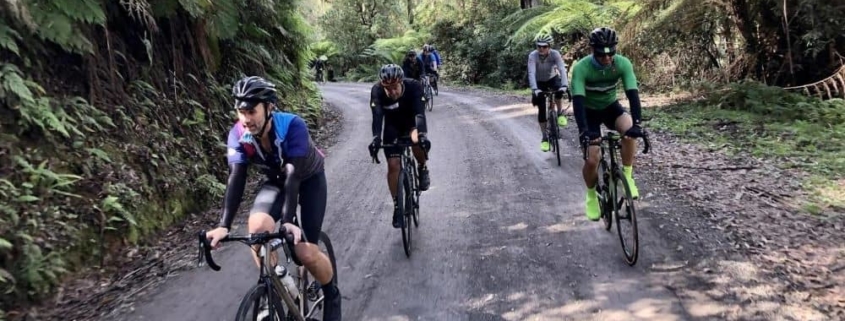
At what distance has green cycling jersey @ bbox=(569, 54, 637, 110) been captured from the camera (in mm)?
5801

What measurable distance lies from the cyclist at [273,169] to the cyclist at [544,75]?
683cm

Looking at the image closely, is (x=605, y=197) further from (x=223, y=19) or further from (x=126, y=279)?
(x=223, y=19)

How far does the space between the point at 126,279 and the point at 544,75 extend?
299 inches

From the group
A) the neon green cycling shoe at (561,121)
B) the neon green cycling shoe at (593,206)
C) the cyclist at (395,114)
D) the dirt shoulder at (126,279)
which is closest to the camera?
the dirt shoulder at (126,279)

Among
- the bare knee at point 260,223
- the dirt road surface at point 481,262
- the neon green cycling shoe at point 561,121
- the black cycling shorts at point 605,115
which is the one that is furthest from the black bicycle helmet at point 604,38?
the neon green cycling shoe at point 561,121

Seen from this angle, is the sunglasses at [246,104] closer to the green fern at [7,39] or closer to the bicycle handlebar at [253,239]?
the bicycle handlebar at [253,239]

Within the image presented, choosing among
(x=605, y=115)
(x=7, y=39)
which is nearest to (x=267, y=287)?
(x=605, y=115)

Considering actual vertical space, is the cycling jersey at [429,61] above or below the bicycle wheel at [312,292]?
above

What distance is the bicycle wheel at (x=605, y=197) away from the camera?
5895 millimetres

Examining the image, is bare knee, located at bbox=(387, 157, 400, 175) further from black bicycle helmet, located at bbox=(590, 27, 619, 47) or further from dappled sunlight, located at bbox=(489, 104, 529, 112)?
dappled sunlight, located at bbox=(489, 104, 529, 112)

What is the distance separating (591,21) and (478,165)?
10.8m

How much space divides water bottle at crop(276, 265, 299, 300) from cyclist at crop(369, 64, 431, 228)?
2091 mm

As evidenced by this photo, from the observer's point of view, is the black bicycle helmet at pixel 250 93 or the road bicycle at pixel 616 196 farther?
the road bicycle at pixel 616 196

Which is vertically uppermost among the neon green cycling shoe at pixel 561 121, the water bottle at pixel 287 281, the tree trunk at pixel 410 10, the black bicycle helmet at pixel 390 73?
the tree trunk at pixel 410 10
